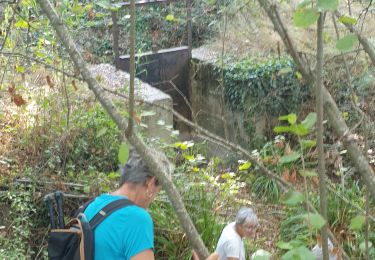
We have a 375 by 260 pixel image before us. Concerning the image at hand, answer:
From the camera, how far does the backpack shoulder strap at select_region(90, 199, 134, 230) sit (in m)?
2.56

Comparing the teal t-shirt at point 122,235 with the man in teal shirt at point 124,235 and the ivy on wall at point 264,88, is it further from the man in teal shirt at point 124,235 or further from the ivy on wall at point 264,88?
the ivy on wall at point 264,88

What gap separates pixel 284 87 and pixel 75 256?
6.86m

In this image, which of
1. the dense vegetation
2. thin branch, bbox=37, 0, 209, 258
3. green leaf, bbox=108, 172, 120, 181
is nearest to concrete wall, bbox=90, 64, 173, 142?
the dense vegetation

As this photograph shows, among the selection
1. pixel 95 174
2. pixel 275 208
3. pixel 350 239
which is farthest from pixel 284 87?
pixel 95 174

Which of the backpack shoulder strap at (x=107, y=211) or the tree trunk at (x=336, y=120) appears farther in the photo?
the backpack shoulder strap at (x=107, y=211)

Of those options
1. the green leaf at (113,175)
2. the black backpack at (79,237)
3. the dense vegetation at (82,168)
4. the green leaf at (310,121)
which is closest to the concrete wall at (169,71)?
the dense vegetation at (82,168)

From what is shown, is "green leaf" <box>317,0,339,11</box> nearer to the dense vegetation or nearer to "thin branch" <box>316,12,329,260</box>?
"thin branch" <box>316,12,329,260</box>

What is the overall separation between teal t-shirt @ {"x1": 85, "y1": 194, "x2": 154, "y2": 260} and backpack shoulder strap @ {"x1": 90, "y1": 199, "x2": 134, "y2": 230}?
0.02m

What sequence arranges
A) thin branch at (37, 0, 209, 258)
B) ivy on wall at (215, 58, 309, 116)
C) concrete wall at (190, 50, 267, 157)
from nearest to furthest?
thin branch at (37, 0, 209, 258) → ivy on wall at (215, 58, 309, 116) → concrete wall at (190, 50, 267, 157)

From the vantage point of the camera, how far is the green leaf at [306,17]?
133cm

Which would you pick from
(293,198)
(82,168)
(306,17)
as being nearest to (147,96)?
(82,168)

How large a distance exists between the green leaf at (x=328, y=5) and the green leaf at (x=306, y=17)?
0.11 feet

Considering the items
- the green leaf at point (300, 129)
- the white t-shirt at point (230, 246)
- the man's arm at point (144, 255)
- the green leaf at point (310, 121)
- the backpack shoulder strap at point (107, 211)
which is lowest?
the white t-shirt at point (230, 246)

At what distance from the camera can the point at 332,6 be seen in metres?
1.28
